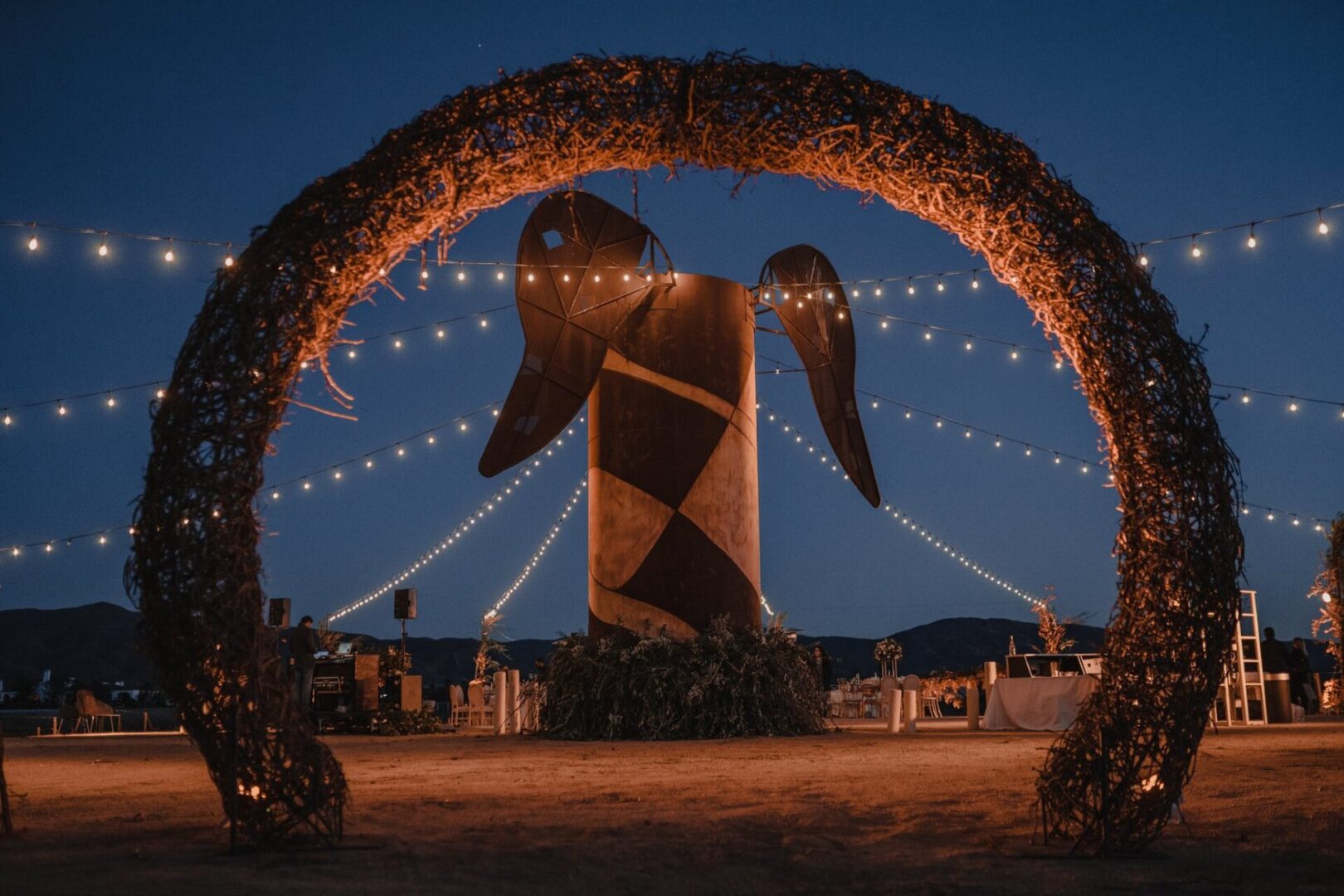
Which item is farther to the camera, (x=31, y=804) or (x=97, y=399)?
(x=97, y=399)

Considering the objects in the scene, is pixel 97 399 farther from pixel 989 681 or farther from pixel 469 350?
pixel 469 350

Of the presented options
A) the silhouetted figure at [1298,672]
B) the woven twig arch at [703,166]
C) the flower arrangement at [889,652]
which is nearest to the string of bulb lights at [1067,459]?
the silhouetted figure at [1298,672]

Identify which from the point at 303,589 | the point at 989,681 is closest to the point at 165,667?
the point at 989,681

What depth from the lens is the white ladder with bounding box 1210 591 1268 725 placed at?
12.7 meters

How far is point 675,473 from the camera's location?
10.3 meters

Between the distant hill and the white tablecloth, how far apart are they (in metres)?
22.0

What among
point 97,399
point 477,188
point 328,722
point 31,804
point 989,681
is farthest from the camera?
point 328,722

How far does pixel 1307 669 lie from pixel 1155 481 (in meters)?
15.0

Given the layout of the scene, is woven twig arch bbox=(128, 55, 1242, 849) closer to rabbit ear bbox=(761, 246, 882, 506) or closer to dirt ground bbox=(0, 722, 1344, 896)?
dirt ground bbox=(0, 722, 1344, 896)

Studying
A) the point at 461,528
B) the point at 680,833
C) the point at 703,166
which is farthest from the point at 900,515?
the point at 680,833

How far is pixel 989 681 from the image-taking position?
1251 cm

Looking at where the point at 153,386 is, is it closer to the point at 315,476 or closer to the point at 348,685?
the point at 315,476

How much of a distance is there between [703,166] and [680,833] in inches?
105

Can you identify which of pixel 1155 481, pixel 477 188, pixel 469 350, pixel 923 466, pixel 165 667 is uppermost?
pixel 469 350
